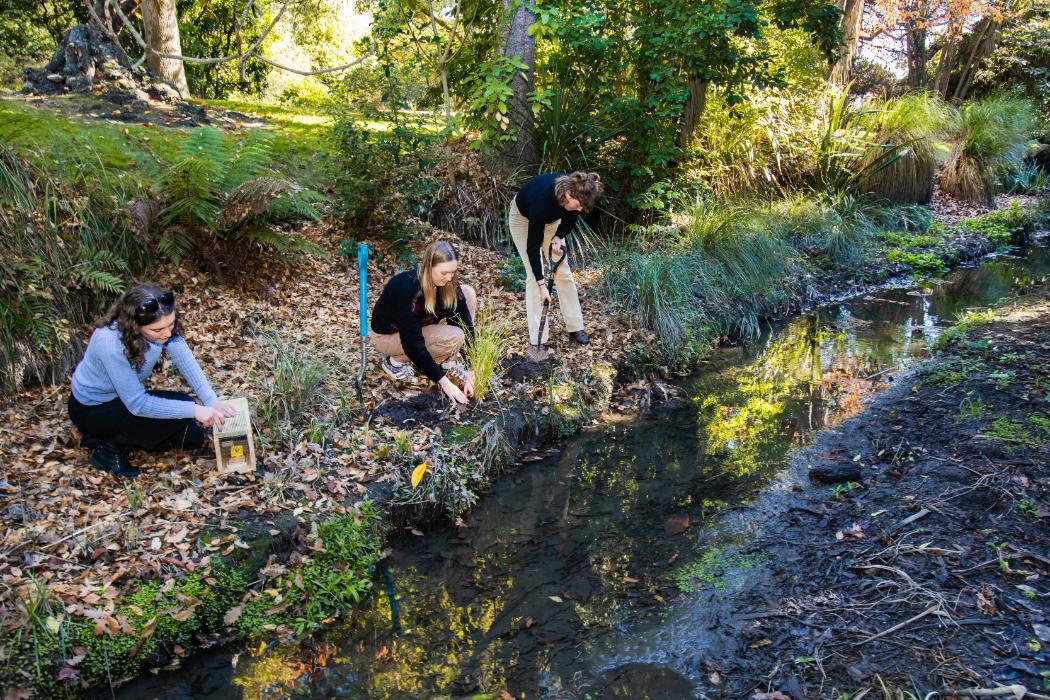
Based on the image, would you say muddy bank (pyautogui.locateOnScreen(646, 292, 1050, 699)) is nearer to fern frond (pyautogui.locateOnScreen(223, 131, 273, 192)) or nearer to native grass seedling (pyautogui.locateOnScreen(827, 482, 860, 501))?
native grass seedling (pyautogui.locateOnScreen(827, 482, 860, 501))

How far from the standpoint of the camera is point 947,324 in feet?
26.8

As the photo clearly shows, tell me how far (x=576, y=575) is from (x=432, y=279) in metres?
2.20

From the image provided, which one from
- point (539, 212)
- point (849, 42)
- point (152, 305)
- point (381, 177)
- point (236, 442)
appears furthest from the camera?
point (849, 42)

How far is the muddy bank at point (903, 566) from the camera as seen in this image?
123 inches

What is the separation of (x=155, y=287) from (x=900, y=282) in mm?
9615

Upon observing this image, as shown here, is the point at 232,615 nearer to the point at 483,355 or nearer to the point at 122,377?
the point at 122,377

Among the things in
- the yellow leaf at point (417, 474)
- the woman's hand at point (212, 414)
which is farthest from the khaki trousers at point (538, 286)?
the woman's hand at point (212, 414)

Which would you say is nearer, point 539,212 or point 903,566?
point 903,566

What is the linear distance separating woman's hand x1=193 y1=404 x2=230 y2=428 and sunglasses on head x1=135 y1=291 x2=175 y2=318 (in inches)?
23.8

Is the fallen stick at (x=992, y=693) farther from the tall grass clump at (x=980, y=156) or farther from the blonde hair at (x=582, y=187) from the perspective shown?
the tall grass clump at (x=980, y=156)

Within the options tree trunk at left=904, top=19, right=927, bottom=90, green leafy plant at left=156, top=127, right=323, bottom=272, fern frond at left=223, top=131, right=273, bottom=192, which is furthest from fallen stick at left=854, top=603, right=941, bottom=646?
tree trunk at left=904, top=19, right=927, bottom=90

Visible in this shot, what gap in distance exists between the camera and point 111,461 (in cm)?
420

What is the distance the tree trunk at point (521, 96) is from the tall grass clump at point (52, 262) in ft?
14.6

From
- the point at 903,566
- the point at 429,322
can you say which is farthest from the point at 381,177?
the point at 903,566
